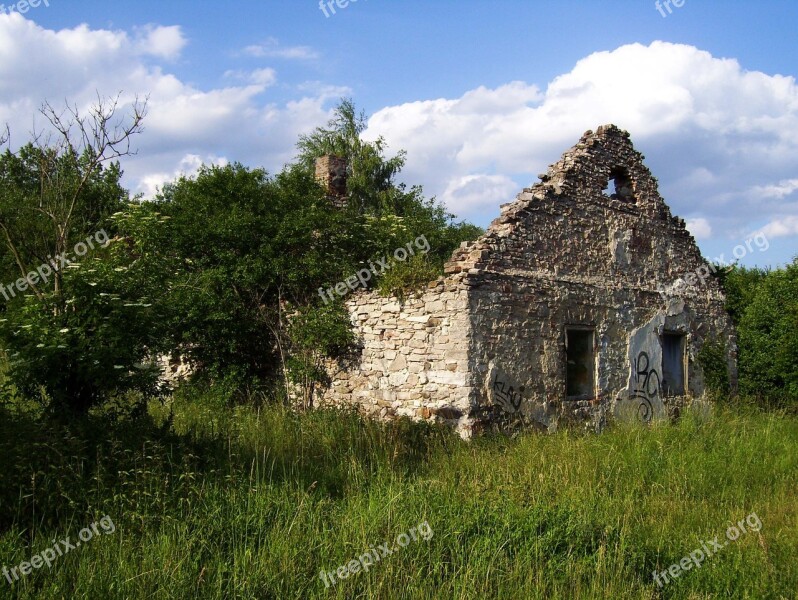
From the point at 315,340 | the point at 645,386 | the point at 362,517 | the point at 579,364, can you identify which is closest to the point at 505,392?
the point at 579,364

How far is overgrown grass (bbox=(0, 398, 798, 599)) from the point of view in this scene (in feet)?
15.4

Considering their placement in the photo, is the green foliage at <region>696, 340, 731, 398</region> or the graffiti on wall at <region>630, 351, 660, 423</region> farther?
the green foliage at <region>696, 340, 731, 398</region>

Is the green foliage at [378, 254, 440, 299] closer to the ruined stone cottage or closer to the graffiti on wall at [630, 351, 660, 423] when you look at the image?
the ruined stone cottage

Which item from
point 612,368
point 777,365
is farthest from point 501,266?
point 777,365

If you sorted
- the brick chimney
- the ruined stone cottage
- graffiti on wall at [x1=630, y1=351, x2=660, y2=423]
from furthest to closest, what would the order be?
the brick chimney → graffiti on wall at [x1=630, y1=351, x2=660, y2=423] → the ruined stone cottage

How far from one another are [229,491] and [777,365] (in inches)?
477

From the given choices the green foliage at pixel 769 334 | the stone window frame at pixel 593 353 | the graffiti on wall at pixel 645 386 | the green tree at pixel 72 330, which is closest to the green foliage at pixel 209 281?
the green tree at pixel 72 330

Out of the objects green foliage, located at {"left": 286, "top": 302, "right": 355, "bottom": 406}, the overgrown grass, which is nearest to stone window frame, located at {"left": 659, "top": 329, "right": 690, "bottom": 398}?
the overgrown grass

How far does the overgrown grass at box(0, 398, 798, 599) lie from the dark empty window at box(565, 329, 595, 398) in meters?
2.94

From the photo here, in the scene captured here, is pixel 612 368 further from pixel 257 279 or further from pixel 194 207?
pixel 194 207

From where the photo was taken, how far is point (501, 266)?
10.2 meters

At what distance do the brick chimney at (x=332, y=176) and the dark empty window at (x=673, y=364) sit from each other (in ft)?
23.4

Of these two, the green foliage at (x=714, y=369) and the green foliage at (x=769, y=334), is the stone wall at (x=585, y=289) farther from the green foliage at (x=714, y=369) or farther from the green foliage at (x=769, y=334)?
the green foliage at (x=769, y=334)

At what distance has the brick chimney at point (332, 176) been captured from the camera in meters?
14.7
